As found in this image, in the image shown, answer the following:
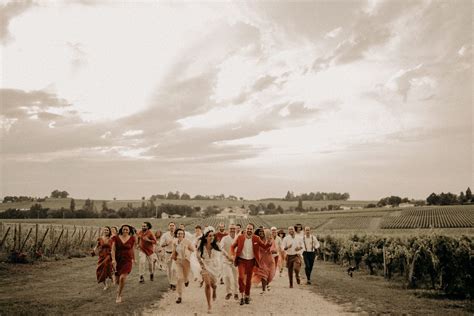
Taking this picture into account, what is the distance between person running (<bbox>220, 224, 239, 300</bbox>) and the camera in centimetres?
1133

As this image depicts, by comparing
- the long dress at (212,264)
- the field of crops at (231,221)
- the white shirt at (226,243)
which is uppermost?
the white shirt at (226,243)

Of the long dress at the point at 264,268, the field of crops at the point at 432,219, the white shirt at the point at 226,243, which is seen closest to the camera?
the white shirt at the point at 226,243

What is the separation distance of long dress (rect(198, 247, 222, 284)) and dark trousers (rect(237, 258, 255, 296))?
37.7 inches

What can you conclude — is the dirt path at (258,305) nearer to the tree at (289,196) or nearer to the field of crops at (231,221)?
the field of crops at (231,221)

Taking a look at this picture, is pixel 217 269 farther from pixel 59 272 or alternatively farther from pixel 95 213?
pixel 95 213

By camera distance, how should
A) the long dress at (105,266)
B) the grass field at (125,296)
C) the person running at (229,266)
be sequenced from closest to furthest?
the grass field at (125,296)
the person running at (229,266)
the long dress at (105,266)

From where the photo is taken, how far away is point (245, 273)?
36.7 feet

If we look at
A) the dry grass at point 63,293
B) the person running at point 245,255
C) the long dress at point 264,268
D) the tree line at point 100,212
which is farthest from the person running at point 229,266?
the tree line at point 100,212

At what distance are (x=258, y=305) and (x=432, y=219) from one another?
7413cm

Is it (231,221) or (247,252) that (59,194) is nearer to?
(231,221)

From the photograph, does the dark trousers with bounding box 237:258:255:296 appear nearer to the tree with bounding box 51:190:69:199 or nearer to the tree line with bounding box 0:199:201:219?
the tree line with bounding box 0:199:201:219

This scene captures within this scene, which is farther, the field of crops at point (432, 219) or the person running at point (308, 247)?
the field of crops at point (432, 219)

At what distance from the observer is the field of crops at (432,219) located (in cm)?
6481

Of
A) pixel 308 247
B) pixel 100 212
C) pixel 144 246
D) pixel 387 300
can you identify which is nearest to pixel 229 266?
pixel 308 247
